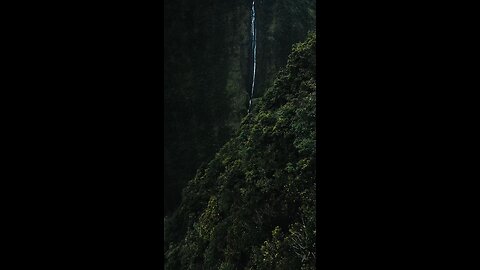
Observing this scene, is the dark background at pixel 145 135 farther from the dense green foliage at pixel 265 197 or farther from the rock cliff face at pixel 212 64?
the rock cliff face at pixel 212 64

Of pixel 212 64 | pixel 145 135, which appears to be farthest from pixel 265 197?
pixel 212 64

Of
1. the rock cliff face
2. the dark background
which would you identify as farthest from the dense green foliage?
the dark background

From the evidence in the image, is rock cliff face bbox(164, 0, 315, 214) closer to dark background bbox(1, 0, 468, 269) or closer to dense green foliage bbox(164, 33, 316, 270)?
dense green foliage bbox(164, 33, 316, 270)

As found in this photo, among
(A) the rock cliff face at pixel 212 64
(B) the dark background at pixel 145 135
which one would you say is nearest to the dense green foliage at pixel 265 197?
(A) the rock cliff face at pixel 212 64

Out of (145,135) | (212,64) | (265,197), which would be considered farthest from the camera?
(212,64)

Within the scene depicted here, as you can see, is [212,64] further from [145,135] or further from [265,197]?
[145,135]
